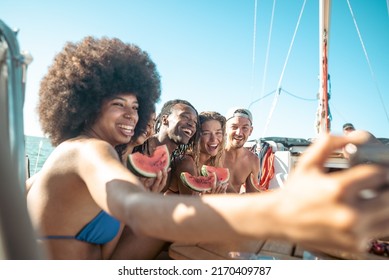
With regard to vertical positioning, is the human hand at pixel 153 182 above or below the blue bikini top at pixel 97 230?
above

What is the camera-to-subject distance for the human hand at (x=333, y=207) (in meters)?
0.33

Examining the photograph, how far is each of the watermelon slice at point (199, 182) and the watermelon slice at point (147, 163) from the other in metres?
0.43

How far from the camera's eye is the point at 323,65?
18.0ft

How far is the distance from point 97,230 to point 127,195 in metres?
0.67

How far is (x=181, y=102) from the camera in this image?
2.73 meters

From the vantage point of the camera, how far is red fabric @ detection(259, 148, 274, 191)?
14.5 ft

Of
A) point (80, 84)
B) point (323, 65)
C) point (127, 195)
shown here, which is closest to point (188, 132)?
point (80, 84)

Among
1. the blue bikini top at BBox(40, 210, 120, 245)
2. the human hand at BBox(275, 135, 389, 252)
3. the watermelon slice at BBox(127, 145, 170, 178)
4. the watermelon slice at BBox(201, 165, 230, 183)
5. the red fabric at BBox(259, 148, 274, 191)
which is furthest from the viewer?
the red fabric at BBox(259, 148, 274, 191)

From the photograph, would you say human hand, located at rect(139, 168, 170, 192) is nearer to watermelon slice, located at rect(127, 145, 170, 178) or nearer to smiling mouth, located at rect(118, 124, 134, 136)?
watermelon slice, located at rect(127, 145, 170, 178)

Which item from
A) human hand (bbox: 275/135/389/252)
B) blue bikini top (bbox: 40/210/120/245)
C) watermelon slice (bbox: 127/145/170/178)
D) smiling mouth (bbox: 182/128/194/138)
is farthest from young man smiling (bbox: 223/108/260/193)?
human hand (bbox: 275/135/389/252)

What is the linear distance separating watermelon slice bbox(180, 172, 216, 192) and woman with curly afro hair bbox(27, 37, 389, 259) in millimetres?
470

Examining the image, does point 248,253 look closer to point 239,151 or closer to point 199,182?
point 199,182

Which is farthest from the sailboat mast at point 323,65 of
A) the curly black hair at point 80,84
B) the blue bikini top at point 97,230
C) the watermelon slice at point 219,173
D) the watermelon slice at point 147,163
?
the blue bikini top at point 97,230

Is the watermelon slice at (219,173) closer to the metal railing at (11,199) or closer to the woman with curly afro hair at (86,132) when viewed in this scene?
the woman with curly afro hair at (86,132)
